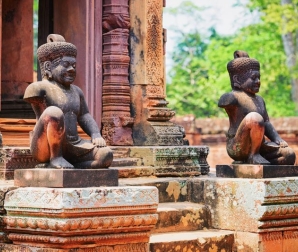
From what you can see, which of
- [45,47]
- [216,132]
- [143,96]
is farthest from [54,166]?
[216,132]

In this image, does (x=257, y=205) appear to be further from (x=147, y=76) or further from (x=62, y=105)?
(x=147, y=76)

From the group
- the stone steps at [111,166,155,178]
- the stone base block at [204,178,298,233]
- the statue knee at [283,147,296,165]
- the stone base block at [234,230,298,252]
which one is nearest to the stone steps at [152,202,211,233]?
the stone base block at [204,178,298,233]

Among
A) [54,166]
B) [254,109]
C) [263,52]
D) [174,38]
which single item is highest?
[174,38]

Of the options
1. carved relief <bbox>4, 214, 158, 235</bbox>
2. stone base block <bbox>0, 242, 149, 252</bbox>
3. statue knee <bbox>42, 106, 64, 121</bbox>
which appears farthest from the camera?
statue knee <bbox>42, 106, 64, 121</bbox>

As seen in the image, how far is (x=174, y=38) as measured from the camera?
41.6 metres

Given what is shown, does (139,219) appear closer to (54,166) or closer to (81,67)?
(54,166)

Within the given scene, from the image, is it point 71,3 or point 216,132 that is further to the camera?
point 216,132

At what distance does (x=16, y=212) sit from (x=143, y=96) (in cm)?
320

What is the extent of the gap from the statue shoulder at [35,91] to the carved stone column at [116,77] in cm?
238

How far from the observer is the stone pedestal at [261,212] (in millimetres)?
7758

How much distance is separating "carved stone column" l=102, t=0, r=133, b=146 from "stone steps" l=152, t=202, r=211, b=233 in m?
1.35

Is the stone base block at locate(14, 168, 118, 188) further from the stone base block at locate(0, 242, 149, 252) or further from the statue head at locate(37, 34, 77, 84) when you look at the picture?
the statue head at locate(37, 34, 77, 84)

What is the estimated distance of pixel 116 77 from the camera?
9500 mm

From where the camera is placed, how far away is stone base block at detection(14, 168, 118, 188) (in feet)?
21.6
